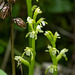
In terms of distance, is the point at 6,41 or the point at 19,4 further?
the point at 19,4

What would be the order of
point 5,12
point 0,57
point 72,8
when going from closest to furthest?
1. point 5,12
2. point 0,57
3. point 72,8

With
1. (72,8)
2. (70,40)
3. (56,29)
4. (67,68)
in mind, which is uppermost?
(72,8)

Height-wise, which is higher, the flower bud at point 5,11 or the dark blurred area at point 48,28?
the flower bud at point 5,11

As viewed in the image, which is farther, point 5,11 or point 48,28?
point 48,28

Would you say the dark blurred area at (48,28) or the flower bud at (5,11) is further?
the dark blurred area at (48,28)

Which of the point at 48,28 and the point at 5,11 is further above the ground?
the point at 5,11

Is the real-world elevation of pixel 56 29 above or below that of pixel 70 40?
above

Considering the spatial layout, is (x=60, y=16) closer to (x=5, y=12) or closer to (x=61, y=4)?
(x=61, y=4)

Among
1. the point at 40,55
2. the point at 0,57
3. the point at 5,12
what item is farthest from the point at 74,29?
the point at 5,12
